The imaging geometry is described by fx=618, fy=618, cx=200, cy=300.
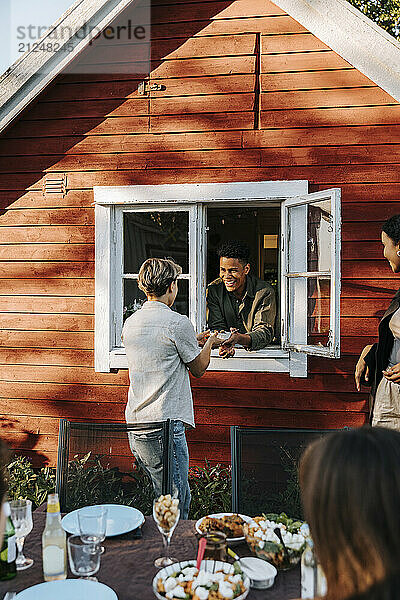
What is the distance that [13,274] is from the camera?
14.8ft

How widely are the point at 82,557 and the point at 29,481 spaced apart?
269cm

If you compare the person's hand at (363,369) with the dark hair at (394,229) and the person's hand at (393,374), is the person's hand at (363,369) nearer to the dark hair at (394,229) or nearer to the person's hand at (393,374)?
the person's hand at (393,374)

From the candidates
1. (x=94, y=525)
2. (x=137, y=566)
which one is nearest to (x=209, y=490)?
(x=137, y=566)

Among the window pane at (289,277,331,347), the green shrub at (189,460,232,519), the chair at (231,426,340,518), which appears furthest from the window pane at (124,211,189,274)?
the chair at (231,426,340,518)

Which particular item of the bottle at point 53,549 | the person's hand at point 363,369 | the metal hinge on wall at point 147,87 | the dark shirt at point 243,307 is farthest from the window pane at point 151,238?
→ the bottle at point 53,549

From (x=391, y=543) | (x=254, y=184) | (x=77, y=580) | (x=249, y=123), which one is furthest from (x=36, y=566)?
(x=249, y=123)

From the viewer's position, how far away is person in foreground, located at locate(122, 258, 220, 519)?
308 centimetres

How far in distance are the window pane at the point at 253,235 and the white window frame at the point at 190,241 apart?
7.12 ft

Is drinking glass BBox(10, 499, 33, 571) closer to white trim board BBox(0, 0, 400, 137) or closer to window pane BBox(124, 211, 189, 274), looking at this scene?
window pane BBox(124, 211, 189, 274)

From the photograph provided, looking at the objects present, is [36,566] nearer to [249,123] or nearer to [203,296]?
[203,296]

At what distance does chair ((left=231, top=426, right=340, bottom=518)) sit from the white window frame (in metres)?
1.54

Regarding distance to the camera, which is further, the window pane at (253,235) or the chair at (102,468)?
the window pane at (253,235)

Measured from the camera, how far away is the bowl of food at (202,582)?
1648 millimetres

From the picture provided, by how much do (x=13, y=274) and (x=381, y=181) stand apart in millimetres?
2638
